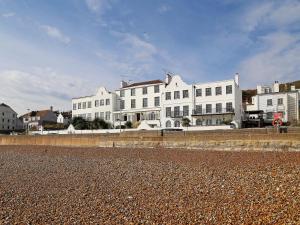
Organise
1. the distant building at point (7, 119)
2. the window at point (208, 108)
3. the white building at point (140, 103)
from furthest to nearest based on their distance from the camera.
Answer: the distant building at point (7, 119)
the white building at point (140, 103)
the window at point (208, 108)

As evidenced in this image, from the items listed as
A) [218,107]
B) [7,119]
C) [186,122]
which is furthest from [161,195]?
[7,119]

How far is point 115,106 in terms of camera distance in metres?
52.9

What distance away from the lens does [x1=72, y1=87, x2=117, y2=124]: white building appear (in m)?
52.6

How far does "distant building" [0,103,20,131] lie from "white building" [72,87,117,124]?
3711 centimetres

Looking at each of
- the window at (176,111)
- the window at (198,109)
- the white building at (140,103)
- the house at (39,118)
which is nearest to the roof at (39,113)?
the house at (39,118)

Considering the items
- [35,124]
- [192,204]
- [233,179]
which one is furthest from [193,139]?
[35,124]

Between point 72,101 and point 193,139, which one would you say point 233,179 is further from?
point 72,101

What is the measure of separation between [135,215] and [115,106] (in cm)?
4574

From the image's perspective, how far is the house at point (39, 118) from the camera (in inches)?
3076

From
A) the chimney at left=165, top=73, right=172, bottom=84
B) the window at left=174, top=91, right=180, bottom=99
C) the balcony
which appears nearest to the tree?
the balcony

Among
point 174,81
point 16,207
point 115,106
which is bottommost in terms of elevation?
point 16,207

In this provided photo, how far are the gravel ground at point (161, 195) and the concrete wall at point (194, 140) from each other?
4.95 m

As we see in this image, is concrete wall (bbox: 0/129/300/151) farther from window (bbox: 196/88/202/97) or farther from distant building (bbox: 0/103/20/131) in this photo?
distant building (bbox: 0/103/20/131)

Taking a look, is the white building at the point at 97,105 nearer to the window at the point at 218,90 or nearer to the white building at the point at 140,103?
the white building at the point at 140,103
